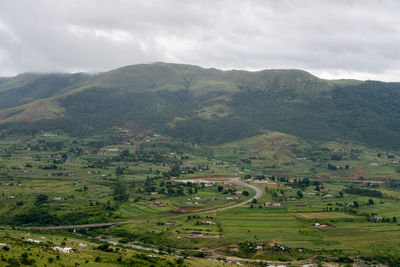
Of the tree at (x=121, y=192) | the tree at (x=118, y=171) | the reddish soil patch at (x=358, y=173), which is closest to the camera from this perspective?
the tree at (x=121, y=192)

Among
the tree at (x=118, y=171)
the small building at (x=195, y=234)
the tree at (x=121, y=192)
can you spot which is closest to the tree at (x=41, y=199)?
the tree at (x=121, y=192)

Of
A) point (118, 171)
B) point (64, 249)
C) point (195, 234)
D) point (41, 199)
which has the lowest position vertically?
point (195, 234)

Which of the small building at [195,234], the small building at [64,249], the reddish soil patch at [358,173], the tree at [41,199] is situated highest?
the reddish soil patch at [358,173]

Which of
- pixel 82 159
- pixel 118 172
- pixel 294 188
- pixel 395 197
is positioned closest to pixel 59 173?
pixel 118 172

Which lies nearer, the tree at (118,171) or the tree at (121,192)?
the tree at (121,192)

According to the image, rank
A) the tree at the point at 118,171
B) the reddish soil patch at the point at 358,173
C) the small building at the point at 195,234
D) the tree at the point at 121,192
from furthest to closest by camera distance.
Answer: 1. the reddish soil patch at the point at 358,173
2. the tree at the point at 118,171
3. the tree at the point at 121,192
4. the small building at the point at 195,234

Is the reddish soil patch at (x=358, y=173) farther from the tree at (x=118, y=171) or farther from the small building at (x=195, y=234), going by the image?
the small building at (x=195, y=234)

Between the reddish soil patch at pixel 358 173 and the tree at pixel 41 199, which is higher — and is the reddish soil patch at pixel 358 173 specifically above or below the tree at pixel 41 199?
above

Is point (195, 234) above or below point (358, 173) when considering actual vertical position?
below

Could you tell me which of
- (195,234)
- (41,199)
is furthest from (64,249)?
(41,199)

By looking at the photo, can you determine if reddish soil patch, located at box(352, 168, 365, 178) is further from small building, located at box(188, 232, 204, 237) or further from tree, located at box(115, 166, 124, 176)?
small building, located at box(188, 232, 204, 237)

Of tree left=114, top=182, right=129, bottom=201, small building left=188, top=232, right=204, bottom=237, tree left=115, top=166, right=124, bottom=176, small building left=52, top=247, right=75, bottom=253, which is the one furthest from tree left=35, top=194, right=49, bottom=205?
small building left=188, top=232, right=204, bottom=237

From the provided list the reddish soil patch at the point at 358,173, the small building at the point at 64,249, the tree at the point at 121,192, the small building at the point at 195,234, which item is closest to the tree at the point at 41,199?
the tree at the point at 121,192

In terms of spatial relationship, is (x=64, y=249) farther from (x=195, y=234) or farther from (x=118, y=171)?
(x=118, y=171)
